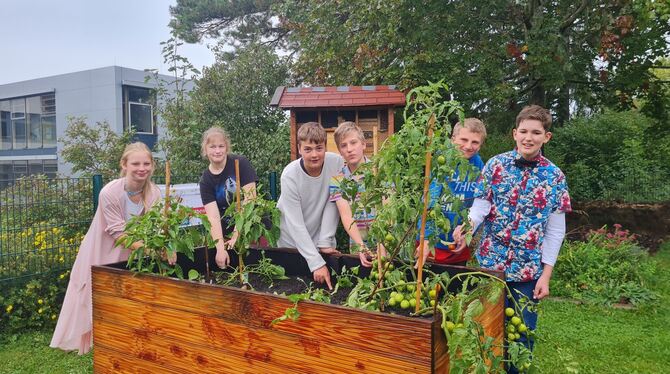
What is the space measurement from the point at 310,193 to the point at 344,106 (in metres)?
3.51

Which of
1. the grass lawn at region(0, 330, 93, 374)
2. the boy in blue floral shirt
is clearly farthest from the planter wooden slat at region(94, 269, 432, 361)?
the grass lawn at region(0, 330, 93, 374)

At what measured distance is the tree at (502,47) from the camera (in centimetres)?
684

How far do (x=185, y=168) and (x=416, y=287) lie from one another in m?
6.01

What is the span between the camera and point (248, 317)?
1608 millimetres

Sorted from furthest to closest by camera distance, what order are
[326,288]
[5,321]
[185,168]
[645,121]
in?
1. [645,121]
2. [185,168]
3. [5,321]
4. [326,288]

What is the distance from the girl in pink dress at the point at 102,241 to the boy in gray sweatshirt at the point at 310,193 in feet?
3.11

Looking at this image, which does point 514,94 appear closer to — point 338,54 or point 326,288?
point 338,54

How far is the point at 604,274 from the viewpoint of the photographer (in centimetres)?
546

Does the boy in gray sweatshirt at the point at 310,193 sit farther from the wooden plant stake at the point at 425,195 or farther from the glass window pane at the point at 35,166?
the glass window pane at the point at 35,166

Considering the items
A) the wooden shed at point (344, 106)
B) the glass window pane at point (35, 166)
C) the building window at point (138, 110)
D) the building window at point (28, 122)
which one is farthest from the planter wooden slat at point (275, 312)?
the glass window pane at point (35, 166)

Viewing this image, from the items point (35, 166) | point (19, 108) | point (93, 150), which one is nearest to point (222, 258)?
point (93, 150)

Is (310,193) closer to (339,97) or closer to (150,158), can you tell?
(150,158)

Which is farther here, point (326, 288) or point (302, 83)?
point (302, 83)

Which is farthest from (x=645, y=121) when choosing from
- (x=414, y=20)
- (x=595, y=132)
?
(x=414, y=20)
